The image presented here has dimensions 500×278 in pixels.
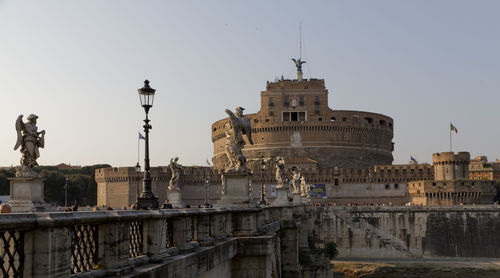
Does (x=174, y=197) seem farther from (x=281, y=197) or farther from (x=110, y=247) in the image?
(x=110, y=247)

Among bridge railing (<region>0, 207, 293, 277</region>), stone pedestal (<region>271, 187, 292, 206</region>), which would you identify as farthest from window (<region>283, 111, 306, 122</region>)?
bridge railing (<region>0, 207, 293, 277</region>)

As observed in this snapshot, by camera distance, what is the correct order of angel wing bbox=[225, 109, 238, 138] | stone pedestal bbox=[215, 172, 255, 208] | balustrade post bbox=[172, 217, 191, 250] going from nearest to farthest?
1. balustrade post bbox=[172, 217, 191, 250]
2. stone pedestal bbox=[215, 172, 255, 208]
3. angel wing bbox=[225, 109, 238, 138]

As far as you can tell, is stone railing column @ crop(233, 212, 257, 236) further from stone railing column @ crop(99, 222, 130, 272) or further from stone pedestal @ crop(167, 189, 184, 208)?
stone pedestal @ crop(167, 189, 184, 208)

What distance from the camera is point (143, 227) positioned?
7.20 metres

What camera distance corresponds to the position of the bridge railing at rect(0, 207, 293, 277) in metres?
4.68

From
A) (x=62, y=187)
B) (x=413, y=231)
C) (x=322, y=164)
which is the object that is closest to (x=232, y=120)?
(x=413, y=231)

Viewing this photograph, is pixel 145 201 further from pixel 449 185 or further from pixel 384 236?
pixel 449 185

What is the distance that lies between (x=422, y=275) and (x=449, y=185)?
27415 millimetres

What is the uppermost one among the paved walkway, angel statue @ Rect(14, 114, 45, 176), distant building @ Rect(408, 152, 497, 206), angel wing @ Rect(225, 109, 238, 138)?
angel wing @ Rect(225, 109, 238, 138)

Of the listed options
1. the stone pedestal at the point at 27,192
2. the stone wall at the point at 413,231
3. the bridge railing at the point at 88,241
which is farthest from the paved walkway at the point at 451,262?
the bridge railing at the point at 88,241

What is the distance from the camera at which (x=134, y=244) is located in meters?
7.11

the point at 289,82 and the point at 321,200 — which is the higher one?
the point at 289,82

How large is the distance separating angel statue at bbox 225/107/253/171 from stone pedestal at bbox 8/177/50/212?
14.8 feet

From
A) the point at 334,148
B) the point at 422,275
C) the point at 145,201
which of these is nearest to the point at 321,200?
the point at 334,148
